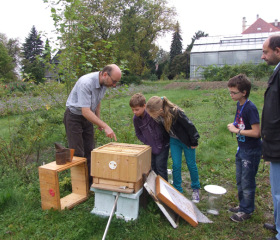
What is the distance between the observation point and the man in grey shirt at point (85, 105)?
10.5ft

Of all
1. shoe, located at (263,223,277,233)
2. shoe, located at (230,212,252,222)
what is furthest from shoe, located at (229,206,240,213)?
shoe, located at (263,223,277,233)

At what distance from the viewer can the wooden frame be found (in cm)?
271

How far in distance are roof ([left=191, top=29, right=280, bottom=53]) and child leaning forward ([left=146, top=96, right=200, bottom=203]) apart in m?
26.4

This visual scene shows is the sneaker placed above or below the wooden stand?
below

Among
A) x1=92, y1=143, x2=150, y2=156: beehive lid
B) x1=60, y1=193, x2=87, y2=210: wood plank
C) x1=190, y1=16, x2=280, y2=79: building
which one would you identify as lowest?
x1=60, y1=193, x2=87, y2=210: wood plank

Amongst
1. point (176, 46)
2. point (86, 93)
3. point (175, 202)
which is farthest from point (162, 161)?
point (176, 46)

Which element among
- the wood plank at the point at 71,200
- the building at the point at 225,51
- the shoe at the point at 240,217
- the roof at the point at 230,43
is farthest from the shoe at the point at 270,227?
the roof at the point at 230,43

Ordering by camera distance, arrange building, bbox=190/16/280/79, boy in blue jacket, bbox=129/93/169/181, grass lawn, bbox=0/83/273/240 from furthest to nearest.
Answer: building, bbox=190/16/280/79 < boy in blue jacket, bbox=129/93/169/181 < grass lawn, bbox=0/83/273/240

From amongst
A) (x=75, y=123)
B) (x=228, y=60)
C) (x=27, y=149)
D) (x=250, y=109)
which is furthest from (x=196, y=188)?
(x=228, y=60)

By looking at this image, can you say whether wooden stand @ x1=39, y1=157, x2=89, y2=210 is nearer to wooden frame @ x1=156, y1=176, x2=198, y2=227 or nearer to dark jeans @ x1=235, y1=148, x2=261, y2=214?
wooden frame @ x1=156, y1=176, x2=198, y2=227

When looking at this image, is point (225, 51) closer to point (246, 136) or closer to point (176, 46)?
point (176, 46)

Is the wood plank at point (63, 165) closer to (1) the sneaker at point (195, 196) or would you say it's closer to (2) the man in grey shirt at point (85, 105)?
(2) the man in grey shirt at point (85, 105)

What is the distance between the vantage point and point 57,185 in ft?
9.90

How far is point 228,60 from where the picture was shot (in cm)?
2719
